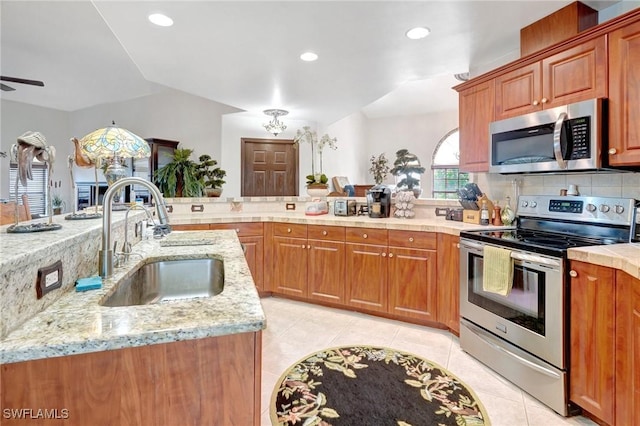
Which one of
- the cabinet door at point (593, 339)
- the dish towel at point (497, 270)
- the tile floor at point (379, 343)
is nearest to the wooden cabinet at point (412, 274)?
the tile floor at point (379, 343)

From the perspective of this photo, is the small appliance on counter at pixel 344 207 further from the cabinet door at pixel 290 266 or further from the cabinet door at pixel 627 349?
the cabinet door at pixel 627 349

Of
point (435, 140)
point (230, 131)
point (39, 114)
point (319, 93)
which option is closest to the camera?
point (319, 93)

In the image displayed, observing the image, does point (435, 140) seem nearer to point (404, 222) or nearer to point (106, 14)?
point (404, 222)

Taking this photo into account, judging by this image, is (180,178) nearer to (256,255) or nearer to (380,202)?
(256,255)

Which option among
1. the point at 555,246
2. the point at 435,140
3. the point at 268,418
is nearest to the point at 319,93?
the point at 555,246

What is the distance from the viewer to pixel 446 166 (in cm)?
805

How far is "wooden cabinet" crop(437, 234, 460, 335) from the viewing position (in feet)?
8.13

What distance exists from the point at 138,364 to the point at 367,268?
2.40 m

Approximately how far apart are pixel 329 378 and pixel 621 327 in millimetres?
1493

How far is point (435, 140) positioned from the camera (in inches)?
322

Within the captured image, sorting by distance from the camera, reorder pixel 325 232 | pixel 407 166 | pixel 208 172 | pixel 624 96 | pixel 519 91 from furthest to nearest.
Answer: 1. pixel 407 166
2. pixel 208 172
3. pixel 325 232
4. pixel 519 91
5. pixel 624 96

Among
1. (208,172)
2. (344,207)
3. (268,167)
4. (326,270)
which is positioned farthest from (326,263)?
(268,167)

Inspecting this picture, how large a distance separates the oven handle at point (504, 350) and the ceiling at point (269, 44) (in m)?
2.14

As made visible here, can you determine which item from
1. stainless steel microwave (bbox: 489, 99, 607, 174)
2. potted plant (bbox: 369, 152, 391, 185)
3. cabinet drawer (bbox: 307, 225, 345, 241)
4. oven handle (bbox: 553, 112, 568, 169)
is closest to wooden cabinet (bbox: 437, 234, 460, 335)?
stainless steel microwave (bbox: 489, 99, 607, 174)
